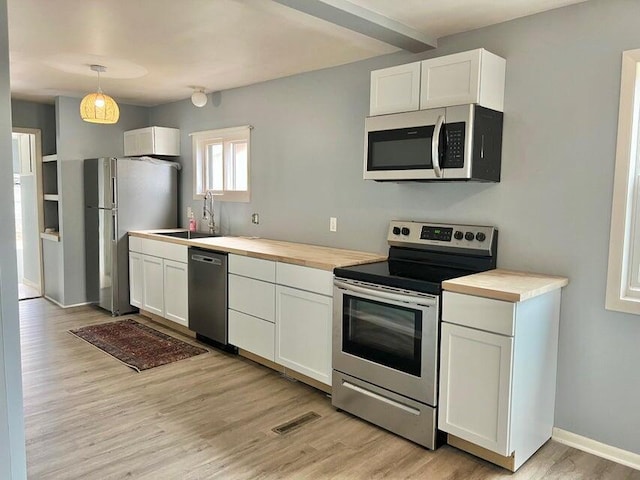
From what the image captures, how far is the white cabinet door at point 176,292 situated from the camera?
4.31 meters

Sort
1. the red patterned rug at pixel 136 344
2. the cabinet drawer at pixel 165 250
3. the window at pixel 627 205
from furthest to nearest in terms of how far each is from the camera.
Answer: the cabinet drawer at pixel 165 250
the red patterned rug at pixel 136 344
the window at pixel 627 205

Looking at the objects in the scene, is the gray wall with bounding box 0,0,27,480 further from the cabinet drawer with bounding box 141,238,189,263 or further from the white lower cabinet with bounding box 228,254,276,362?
the cabinet drawer with bounding box 141,238,189,263

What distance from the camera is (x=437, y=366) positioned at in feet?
8.16

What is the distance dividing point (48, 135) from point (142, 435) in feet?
14.8

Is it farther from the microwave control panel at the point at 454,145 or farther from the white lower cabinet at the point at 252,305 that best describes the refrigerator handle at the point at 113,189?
the microwave control panel at the point at 454,145

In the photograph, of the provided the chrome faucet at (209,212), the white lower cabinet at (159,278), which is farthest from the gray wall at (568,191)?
the chrome faucet at (209,212)

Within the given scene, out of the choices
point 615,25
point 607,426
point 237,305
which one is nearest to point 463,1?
point 615,25

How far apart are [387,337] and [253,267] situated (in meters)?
1.27

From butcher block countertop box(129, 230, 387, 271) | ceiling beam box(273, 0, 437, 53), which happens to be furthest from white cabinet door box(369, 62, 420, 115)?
butcher block countertop box(129, 230, 387, 271)

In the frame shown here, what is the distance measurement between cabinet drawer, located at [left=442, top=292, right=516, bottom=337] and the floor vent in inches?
41.0

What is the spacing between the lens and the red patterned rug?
381 centimetres

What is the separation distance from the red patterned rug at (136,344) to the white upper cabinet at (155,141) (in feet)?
6.11

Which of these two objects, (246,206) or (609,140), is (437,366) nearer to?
(609,140)

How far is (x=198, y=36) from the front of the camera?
3.09 metres
